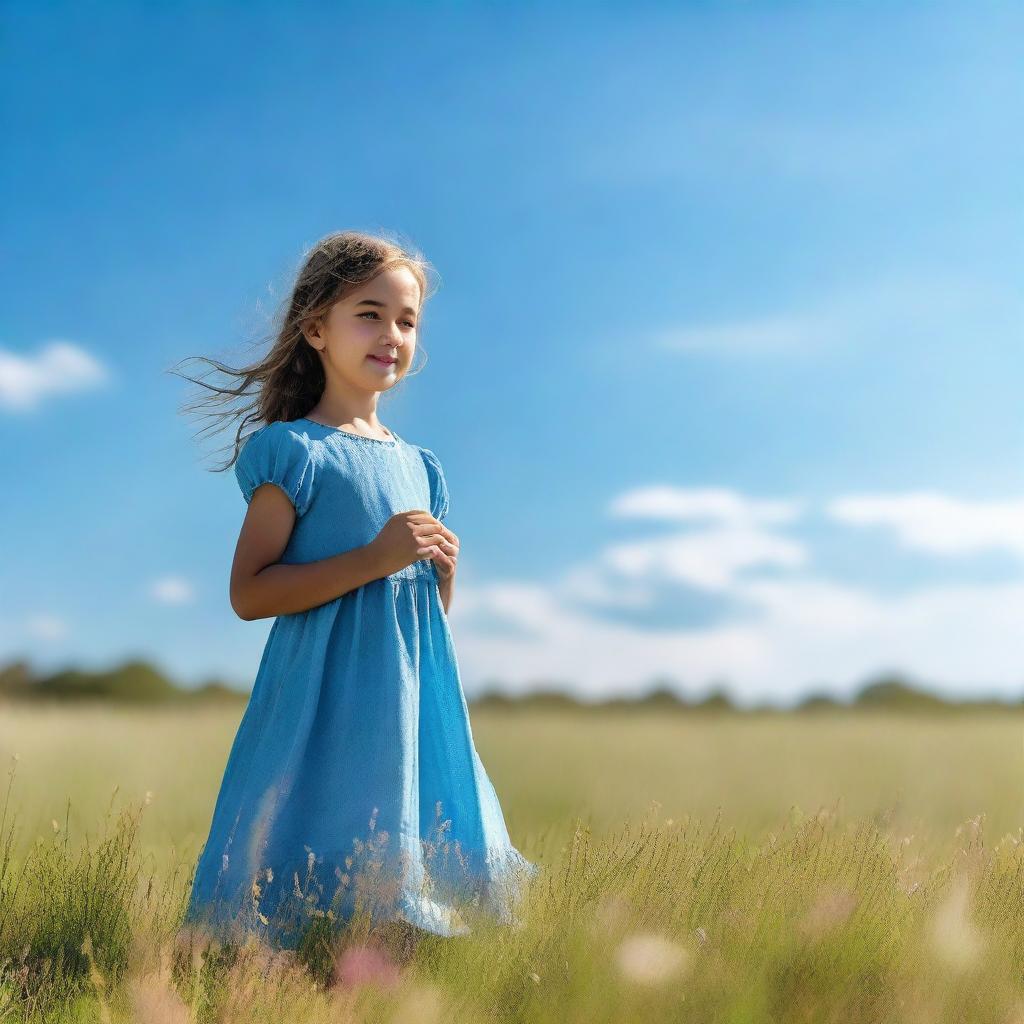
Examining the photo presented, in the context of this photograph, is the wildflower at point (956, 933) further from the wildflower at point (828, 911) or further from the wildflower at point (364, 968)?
the wildflower at point (364, 968)

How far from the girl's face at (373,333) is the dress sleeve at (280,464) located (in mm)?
326

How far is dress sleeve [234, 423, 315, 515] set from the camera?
137 inches

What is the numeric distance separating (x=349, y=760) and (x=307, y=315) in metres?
1.42

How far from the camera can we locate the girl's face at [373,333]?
373cm

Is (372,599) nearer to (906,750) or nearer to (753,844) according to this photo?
(753,844)

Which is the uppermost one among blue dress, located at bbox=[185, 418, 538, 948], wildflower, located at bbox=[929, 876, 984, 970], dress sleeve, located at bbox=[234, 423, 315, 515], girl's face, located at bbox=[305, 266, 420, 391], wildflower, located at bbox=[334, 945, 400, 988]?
girl's face, located at bbox=[305, 266, 420, 391]

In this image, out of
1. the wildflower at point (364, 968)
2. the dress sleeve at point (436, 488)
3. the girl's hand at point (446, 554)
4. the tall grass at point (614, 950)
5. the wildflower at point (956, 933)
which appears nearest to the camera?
the tall grass at point (614, 950)

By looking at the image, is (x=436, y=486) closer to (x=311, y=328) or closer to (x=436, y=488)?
(x=436, y=488)

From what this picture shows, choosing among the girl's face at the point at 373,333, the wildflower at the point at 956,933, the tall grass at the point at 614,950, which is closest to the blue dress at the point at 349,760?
the tall grass at the point at 614,950

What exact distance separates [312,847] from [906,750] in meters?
8.68

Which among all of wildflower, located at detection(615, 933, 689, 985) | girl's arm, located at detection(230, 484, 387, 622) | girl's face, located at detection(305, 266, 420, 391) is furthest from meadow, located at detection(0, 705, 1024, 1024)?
girl's face, located at detection(305, 266, 420, 391)

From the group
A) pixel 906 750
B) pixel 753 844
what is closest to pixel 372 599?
pixel 753 844

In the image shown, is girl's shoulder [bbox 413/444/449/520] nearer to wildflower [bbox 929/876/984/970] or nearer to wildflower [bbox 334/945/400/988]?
wildflower [bbox 334/945/400/988]

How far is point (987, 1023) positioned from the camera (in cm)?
299
